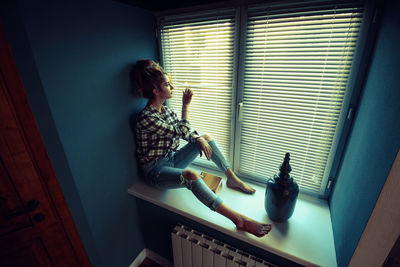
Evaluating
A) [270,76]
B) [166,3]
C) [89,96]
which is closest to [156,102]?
[89,96]

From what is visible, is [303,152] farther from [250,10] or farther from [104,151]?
[104,151]

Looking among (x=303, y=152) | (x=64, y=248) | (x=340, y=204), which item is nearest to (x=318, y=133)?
(x=303, y=152)

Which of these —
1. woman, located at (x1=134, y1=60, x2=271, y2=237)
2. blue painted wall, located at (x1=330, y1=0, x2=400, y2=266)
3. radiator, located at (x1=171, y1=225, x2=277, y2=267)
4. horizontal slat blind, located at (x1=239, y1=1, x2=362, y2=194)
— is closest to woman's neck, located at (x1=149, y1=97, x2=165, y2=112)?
woman, located at (x1=134, y1=60, x2=271, y2=237)

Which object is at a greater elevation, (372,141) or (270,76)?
(270,76)

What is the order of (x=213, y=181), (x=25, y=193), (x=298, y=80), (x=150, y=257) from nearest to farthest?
(x=25, y=193) → (x=298, y=80) → (x=213, y=181) → (x=150, y=257)

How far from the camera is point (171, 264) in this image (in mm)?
1694

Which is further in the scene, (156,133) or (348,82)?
(156,133)

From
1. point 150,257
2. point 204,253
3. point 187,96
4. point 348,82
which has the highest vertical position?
point 348,82

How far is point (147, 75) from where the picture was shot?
4.31ft

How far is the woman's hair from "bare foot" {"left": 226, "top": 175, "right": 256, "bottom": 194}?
95 cm

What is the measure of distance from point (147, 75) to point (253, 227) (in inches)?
48.4

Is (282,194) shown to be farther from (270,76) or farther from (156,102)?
(156,102)

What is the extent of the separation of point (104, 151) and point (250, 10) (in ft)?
4.42

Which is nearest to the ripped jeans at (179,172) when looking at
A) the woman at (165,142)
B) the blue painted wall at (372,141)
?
the woman at (165,142)
